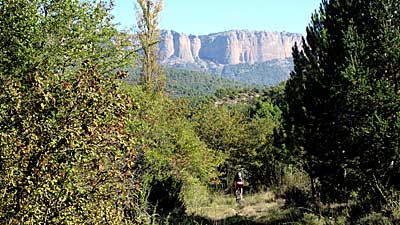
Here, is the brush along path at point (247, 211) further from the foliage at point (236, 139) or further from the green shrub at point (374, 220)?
the foliage at point (236, 139)

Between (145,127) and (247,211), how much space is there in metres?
5.45

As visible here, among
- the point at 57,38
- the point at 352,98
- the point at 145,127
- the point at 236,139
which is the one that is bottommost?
the point at 236,139

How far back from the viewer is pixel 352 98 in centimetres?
1117

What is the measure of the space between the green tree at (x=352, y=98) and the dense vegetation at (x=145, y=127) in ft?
0.11

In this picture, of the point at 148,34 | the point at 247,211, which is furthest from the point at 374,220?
the point at 148,34

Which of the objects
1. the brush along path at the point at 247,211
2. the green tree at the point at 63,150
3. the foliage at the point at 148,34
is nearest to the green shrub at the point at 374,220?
the brush along path at the point at 247,211

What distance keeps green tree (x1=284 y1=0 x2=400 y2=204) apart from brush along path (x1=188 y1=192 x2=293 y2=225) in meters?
1.75

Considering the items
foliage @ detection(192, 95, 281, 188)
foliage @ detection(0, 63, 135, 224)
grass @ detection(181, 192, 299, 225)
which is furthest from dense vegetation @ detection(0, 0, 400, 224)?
foliage @ detection(192, 95, 281, 188)

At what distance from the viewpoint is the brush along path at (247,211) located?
46.0 ft

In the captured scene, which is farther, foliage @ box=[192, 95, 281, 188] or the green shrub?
foliage @ box=[192, 95, 281, 188]

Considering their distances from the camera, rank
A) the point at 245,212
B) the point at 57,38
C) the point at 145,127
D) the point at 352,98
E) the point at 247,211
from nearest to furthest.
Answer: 1. the point at 352,98
2. the point at 57,38
3. the point at 245,212
4. the point at 247,211
5. the point at 145,127

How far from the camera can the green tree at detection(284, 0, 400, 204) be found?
35.7 feet

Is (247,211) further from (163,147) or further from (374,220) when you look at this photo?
(374,220)

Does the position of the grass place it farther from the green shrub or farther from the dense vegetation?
the green shrub
